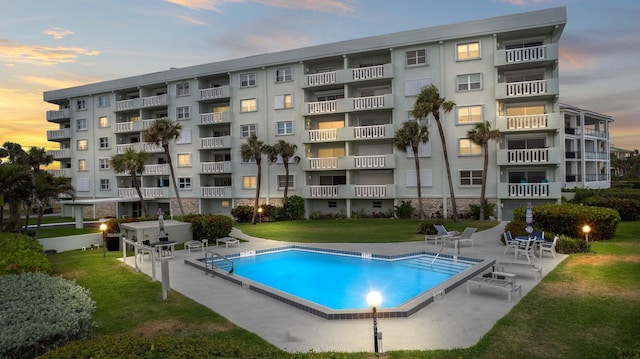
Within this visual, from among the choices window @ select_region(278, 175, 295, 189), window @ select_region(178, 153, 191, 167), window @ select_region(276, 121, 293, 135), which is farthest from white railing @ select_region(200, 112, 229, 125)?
window @ select_region(278, 175, 295, 189)

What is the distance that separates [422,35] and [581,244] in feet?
70.3

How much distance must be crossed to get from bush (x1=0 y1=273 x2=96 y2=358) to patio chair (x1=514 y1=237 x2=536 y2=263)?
49.1 feet

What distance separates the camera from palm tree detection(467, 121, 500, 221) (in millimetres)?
27375

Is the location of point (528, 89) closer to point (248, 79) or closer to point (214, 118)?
point (248, 79)

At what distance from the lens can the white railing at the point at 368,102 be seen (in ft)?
107

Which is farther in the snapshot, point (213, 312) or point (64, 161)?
point (64, 161)

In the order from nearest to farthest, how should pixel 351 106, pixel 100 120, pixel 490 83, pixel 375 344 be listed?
pixel 375 344
pixel 490 83
pixel 351 106
pixel 100 120

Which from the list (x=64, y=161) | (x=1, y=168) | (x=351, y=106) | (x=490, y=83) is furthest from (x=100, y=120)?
(x=490, y=83)

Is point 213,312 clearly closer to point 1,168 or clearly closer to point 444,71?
point 1,168

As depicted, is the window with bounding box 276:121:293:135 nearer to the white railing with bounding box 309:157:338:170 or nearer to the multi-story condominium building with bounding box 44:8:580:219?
the multi-story condominium building with bounding box 44:8:580:219

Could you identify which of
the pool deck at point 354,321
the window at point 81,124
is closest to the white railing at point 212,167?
the window at point 81,124

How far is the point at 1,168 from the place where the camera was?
64.5ft

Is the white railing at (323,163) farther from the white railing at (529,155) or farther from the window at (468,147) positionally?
the white railing at (529,155)

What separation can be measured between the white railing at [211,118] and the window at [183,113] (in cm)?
215
